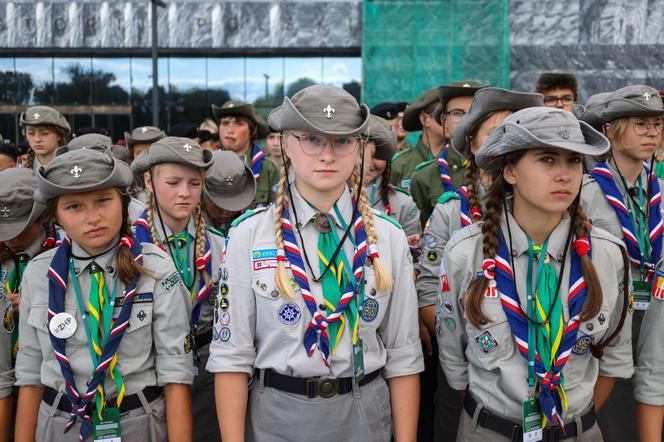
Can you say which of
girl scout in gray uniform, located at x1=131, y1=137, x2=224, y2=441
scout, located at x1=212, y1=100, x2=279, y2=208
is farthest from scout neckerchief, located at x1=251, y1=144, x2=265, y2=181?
girl scout in gray uniform, located at x1=131, y1=137, x2=224, y2=441

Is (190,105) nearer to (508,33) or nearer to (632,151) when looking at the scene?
(508,33)

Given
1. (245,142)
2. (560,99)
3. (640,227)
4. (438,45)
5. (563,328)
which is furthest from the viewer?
(438,45)

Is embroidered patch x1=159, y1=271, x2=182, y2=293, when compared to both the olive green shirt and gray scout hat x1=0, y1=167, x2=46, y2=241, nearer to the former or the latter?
gray scout hat x1=0, y1=167, x2=46, y2=241

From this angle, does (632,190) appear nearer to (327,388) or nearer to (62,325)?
(327,388)

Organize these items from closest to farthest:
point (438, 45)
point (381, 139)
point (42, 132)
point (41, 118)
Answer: point (381, 139), point (41, 118), point (42, 132), point (438, 45)

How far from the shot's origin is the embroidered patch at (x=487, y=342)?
8.23 ft

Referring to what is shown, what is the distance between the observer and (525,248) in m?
2.57

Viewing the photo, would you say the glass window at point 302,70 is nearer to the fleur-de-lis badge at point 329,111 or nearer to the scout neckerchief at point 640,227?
the scout neckerchief at point 640,227

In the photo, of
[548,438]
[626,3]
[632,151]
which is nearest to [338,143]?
[548,438]

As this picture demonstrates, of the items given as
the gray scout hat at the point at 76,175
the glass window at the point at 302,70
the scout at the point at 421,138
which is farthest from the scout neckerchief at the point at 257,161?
the glass window at the point at 302,70

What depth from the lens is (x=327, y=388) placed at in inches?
93.0

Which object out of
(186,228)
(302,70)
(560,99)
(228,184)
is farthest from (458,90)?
(302,70)

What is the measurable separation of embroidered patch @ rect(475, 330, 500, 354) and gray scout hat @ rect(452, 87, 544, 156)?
1432 mm

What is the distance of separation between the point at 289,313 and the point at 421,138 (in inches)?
148
